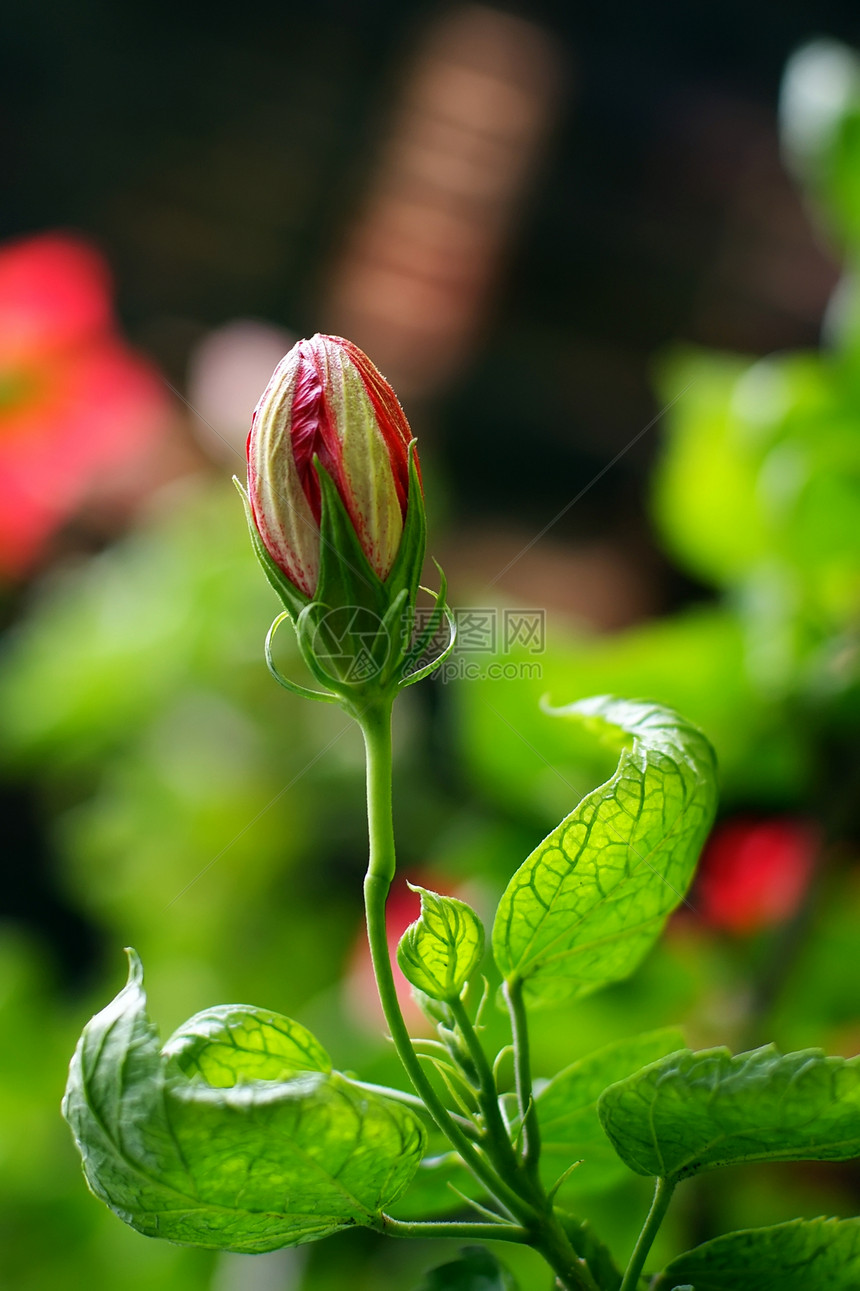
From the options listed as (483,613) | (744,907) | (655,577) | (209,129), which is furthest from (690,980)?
(209,129)

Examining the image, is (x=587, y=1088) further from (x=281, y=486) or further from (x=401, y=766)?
(x=401, y=766)

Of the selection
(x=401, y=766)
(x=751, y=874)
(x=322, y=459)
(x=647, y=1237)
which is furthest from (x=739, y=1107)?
(x=401, y=766)

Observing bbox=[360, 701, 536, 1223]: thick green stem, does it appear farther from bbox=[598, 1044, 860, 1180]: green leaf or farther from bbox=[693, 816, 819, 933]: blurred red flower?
bbox=[693, 816, 819, 933]: blurred red flower

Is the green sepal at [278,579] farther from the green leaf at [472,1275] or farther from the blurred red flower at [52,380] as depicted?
the blurred red flower at [52,380]

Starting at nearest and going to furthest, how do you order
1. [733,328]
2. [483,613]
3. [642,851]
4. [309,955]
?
1. [642,851]
2. [483,613]
3. [309,955]
4. [733,328]

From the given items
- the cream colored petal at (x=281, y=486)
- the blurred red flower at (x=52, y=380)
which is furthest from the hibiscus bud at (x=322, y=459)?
the blurred red flower at (x=52, y=380)

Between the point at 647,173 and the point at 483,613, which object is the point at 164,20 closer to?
the point at 647,173
